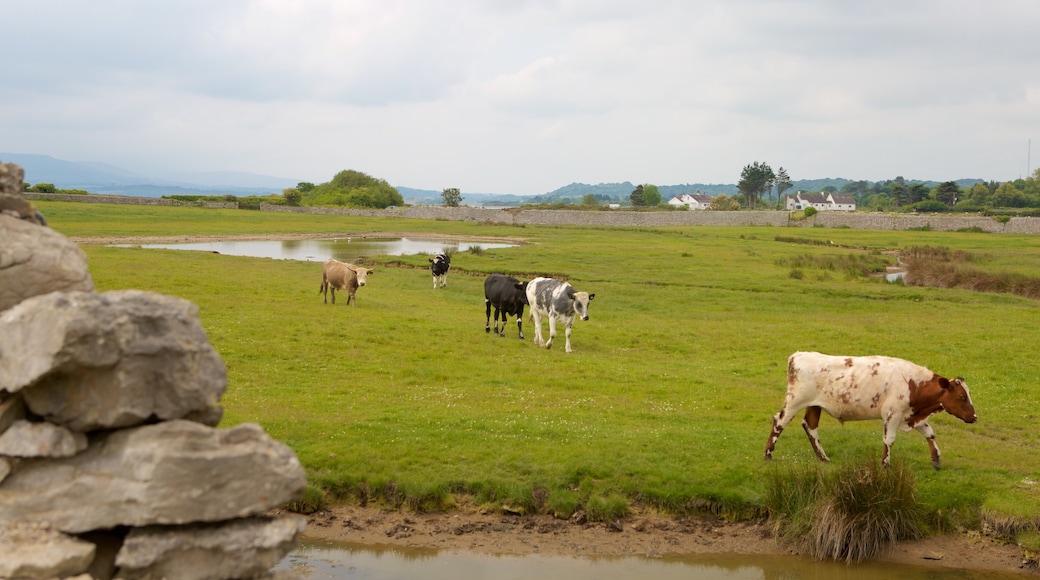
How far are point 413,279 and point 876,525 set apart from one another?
3113cm

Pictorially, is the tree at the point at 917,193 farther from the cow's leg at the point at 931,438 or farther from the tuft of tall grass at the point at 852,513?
the tuft of tall grass at the point at 852,513

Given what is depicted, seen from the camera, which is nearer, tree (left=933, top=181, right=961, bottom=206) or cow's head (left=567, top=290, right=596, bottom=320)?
cow's head (left=567, top=290, right=596, bottom=320)

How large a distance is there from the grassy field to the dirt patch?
12.8 inches

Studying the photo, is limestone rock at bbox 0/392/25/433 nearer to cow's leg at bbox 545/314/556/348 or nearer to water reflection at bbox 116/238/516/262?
cow's leg at bbox 545/314/556/348

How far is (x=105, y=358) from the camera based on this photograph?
6.83 meters

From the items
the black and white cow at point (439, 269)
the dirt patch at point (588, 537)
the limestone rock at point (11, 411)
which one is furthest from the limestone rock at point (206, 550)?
the black and white cow at point (439, 269)

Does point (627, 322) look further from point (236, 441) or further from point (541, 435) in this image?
point (236, 441)

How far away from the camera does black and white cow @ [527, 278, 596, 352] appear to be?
2527 cm

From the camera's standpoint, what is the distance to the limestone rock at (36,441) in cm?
697

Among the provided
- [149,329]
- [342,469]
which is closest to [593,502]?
[342,469]

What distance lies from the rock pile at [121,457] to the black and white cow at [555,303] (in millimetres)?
17883

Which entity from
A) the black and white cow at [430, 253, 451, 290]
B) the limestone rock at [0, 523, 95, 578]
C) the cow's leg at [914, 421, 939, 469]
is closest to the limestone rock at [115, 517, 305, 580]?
the limestone rock at [0, 523, 95, 578]

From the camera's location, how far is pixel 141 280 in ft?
105

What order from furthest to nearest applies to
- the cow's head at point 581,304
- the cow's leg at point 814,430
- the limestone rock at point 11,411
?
the cow's head at point 581,304
the cow's leg at point 814,430
the limestone rock at point 11,411
